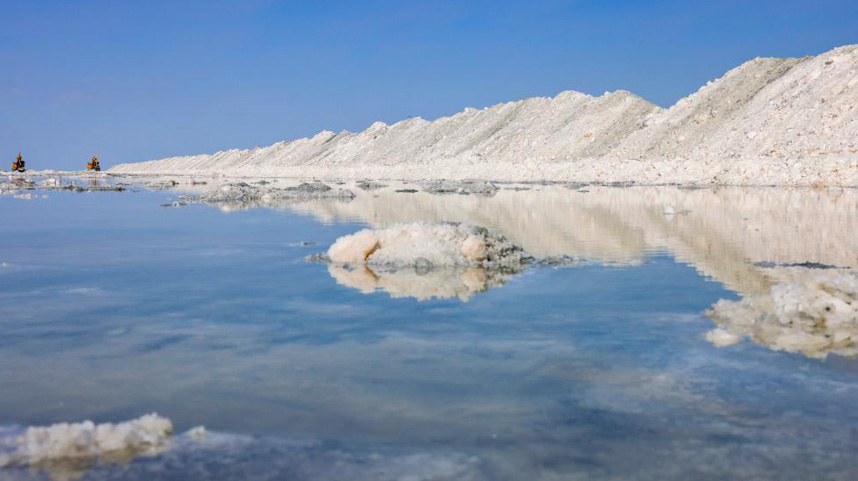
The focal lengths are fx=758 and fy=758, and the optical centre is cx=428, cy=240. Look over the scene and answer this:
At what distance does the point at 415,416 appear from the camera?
4.21 metres

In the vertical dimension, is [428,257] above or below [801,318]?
above

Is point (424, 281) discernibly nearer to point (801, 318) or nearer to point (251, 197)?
point (801, 318)

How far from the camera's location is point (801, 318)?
6301 millimetres

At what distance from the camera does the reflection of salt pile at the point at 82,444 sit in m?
3.62

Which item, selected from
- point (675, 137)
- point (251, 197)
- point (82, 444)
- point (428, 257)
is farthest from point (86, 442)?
point (675, 137)

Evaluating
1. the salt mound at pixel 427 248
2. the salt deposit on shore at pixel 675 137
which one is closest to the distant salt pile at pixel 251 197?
the salt mound at pixel 427 248

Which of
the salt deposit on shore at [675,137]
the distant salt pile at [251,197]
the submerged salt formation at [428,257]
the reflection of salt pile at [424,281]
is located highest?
the salt deposit on shore at [675,137]

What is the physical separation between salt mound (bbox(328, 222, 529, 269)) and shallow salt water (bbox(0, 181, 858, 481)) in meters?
0.54

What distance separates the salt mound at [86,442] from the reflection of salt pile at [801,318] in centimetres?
416

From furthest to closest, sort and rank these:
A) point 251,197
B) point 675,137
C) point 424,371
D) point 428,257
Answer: point 675,137 < point 251,197 < point 428,257 < point 424,371

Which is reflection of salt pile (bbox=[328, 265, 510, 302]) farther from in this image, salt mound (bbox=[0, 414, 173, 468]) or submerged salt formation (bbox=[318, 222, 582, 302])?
salt mound (bbox=[0, 414, 173, 468])

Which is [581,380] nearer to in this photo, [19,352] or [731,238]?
[19,352]

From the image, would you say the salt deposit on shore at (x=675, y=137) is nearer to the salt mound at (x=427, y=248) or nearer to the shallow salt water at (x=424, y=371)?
the salt mound at (x=427, y=248)

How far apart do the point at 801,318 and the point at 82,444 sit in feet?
17.9
